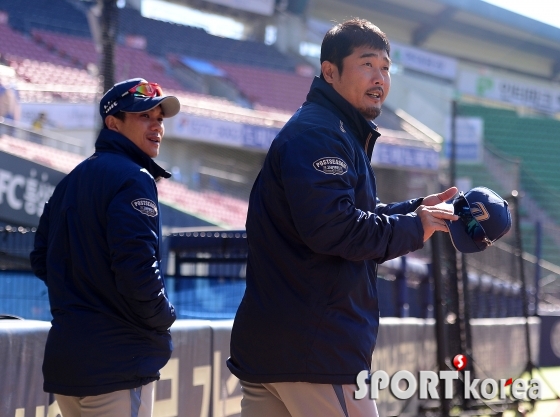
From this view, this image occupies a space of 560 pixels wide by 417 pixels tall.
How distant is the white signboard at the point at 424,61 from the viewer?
121ft

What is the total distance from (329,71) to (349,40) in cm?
12

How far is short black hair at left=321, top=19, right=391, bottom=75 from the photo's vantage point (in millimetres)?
2723

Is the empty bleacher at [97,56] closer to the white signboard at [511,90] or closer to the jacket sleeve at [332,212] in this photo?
the white signboard at [511,90]

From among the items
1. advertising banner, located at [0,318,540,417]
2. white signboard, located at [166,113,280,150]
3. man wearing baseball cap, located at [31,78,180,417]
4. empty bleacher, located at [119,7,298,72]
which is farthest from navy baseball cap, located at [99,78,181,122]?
empty bleacher, located at [119,7,298,72]

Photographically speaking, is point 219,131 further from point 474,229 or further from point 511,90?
point 511,90

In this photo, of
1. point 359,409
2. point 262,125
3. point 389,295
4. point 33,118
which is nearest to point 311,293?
point 359,409

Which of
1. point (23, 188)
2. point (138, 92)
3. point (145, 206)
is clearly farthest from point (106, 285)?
point (23, 188)

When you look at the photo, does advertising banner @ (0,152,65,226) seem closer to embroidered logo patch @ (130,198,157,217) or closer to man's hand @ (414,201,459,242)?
embroidered logo patch @ (130,198,157,217)

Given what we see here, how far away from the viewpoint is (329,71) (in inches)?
109

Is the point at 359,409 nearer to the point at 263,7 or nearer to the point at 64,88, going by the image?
the point at 64,88

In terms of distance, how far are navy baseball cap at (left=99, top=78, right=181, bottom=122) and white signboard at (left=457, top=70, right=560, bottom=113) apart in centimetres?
3698

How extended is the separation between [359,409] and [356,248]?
0.48m

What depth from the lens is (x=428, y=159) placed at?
26.2 meters

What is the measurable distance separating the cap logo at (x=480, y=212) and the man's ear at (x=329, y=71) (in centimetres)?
62
